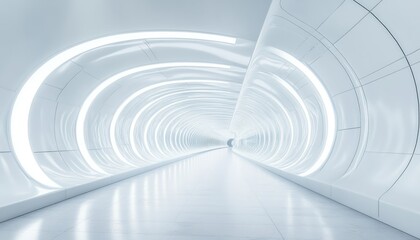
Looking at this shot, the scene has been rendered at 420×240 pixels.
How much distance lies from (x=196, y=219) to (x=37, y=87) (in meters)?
5.87

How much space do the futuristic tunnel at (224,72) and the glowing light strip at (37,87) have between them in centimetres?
5

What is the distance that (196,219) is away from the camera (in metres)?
6.34

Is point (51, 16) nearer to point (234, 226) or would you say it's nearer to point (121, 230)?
point (121, 230)

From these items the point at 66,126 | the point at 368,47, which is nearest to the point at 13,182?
the point at 66,126

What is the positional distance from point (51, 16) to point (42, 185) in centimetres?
403

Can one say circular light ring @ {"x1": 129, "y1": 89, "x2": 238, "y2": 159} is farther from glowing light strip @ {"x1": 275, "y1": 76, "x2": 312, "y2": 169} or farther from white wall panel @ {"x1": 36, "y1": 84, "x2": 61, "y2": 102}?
white wall panel @ {"x1": 36, "y1": 84, "x2": 61, "y2": 102}

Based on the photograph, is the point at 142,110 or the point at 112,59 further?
the point at 142,110

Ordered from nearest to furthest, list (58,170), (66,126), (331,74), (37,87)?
(331,74), (37,87), (58,170), (66,126)

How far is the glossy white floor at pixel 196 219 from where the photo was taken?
210 inches


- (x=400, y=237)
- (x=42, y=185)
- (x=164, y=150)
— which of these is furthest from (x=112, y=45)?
(x=164, y=150)

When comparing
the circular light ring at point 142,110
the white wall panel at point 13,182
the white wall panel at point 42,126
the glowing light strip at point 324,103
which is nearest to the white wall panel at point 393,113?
the glowing light strip at point 324,103

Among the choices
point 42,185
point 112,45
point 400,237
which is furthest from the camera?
point 112,45

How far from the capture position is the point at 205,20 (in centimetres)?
798

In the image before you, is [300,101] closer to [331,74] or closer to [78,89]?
[331,74]
